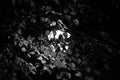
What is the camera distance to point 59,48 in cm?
201

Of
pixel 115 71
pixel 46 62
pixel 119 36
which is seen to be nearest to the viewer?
pixel 46 62

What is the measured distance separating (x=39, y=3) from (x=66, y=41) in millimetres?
614

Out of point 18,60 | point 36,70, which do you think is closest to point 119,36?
point 36,70

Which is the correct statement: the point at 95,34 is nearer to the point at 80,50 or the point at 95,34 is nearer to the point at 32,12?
the point at 80,50

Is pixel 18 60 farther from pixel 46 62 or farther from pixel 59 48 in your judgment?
pixel 59 48

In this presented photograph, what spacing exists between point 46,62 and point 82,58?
18.5 inches

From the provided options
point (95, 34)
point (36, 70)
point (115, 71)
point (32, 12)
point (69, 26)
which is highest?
point (32, 12)

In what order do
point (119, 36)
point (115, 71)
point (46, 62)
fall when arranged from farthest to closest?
point (119, 36)
point (115, 71)
point (46, 62)

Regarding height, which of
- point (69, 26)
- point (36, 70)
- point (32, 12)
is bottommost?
point (36, 70)

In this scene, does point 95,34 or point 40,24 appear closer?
point 40,24

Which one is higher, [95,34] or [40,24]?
[40,24]

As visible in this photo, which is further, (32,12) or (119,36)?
(119,36)

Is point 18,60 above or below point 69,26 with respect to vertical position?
below

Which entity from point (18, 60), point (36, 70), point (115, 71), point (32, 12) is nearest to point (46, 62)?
point (36, 70)
